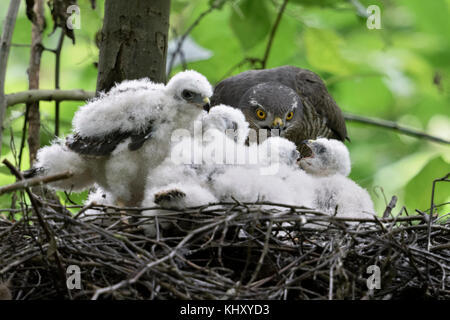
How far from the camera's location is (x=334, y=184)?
11.5ft

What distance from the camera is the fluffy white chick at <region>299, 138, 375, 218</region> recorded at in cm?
340

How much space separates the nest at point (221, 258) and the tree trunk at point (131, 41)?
1.08m

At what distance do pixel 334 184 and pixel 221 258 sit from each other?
997 mm

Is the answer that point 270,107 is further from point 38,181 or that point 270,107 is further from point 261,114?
point 38,181

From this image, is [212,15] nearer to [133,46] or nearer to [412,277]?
[133,46]

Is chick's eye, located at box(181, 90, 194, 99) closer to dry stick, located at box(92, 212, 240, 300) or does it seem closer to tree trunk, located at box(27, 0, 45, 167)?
dry stick, located at box(92, 212, 240, 300)

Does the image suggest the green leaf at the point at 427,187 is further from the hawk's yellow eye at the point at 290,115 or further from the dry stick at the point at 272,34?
the dry stick at the point at 272,34

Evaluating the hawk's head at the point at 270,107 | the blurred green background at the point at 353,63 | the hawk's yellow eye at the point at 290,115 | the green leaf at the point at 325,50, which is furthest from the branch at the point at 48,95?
the green leaf at the point at 325,50

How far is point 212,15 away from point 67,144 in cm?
252

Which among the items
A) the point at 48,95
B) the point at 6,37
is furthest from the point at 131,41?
the point at 6,37

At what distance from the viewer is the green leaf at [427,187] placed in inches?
159

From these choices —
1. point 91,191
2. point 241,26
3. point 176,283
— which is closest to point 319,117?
point 241,26

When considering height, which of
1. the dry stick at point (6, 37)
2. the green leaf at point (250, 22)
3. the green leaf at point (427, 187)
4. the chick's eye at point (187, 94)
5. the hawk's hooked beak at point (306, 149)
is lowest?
the green leaf at point (427, 187)
